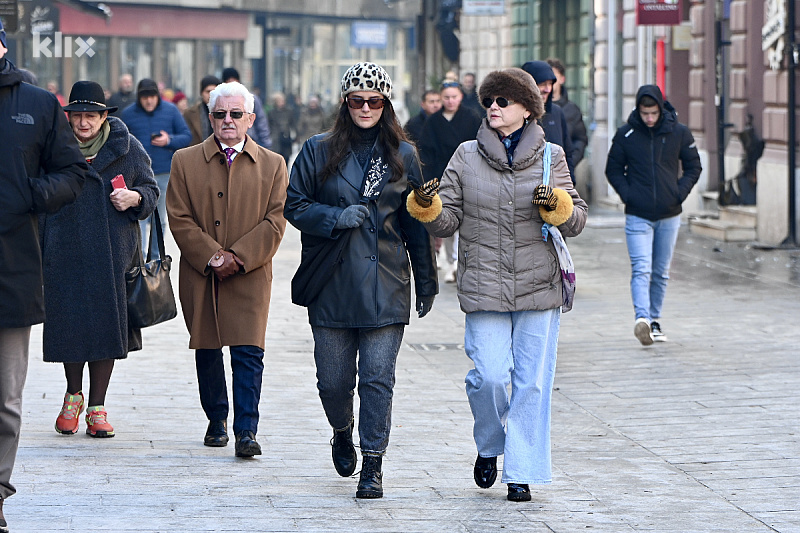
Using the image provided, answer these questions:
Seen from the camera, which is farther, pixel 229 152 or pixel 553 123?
pixel 553 123

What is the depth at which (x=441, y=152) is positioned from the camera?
1358 cm

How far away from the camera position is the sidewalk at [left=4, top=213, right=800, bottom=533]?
5719 millimetres

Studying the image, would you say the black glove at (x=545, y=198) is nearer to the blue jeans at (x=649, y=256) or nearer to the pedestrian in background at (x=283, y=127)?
the blue jeans at (x=649, y=256)

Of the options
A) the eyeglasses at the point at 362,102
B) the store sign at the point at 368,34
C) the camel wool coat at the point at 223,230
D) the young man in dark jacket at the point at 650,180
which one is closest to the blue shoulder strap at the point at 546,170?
the eyeglasses at the point at 362,102

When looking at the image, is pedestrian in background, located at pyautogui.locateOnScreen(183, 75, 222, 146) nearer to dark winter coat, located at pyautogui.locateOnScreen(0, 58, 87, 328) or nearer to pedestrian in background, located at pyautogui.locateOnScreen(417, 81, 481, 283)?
pedestrian in background, located at pyautogui.locateOnScreen(417, 81, 481, 283)

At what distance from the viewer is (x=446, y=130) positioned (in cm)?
1347

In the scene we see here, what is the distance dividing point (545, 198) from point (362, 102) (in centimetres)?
84

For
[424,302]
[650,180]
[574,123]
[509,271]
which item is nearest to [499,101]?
[509,271]

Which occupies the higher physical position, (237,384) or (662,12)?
(662,12)

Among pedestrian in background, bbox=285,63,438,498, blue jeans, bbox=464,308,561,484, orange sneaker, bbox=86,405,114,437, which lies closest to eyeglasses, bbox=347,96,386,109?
pedestrian in background, bbox=285,63,438,498

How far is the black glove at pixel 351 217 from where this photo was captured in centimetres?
597

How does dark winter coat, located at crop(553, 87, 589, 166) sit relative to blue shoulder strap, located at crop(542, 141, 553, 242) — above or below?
above

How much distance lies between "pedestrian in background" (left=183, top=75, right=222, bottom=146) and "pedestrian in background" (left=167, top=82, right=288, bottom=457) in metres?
6.69
